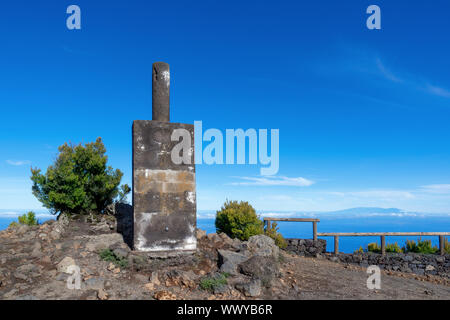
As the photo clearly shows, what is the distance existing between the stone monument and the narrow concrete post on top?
30 cm

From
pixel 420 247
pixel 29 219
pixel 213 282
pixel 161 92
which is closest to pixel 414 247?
pixel 420 247

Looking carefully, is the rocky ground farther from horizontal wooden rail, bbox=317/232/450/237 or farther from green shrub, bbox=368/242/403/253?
green shrub, bbox=368/242/403/253

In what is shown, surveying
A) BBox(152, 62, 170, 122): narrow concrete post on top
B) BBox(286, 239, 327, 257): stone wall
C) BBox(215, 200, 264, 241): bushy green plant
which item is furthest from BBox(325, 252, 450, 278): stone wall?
BBox(152, 62, 170, 122): narrow concrete post on top

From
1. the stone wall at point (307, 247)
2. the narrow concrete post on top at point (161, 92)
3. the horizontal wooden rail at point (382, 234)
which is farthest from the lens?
the horizontal wooden rail at point (382, 234)

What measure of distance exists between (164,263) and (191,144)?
10.6 ft

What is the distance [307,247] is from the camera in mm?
15047

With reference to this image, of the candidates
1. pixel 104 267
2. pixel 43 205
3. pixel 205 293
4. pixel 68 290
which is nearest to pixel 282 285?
pixel 205 293

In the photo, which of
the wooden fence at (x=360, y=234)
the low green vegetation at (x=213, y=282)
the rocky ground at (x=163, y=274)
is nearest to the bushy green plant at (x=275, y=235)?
the wooden fence at (x=360, y=234)

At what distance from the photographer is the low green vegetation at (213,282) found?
7238 millimetres

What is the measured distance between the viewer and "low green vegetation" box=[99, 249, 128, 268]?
7.93 meters

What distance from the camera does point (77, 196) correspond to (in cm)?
1227

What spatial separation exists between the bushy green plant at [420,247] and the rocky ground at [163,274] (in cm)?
705

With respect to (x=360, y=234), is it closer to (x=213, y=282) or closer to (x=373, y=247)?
(x=373, y=247)

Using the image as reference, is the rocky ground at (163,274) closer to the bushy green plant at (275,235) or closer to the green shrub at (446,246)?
the bushy green plant at (275,235)
